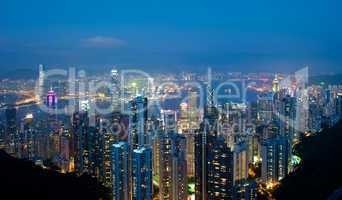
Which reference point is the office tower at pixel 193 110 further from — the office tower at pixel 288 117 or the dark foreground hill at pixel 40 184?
the dark foreground hill at pixel 40 184

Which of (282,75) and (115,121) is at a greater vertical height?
(282,75)

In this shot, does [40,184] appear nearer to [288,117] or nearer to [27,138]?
[27,138]

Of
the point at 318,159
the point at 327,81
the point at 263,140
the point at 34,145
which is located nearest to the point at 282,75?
the point at 327,81

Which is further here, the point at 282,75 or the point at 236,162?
the point at 282,75

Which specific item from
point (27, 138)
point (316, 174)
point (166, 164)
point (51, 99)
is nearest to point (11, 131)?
point (27, 138)

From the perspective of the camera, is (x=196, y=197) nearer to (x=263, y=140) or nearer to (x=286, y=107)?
(x=263, y=140)

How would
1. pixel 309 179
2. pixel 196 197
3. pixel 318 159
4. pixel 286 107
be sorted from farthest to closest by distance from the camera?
pixel 286 107 < pixel 318 159 < pixel 309 179 < pixel 196 197
